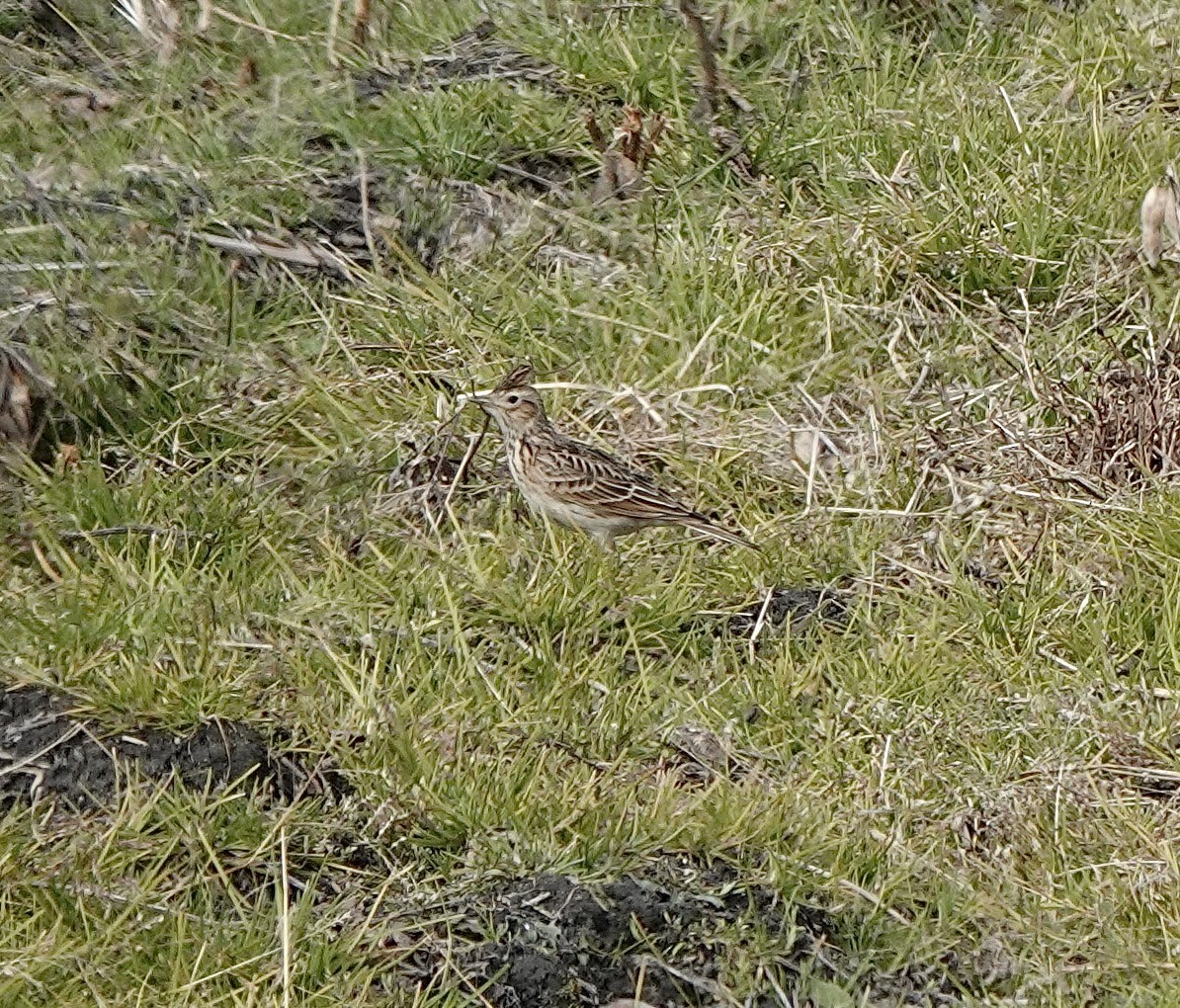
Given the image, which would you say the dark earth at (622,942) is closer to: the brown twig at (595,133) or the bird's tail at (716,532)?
the bird's tail at (716,532)

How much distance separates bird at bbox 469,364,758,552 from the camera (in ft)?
19.5

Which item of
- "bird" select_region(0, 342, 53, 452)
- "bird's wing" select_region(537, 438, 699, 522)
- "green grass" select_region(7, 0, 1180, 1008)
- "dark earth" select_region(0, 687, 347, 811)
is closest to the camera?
"green grass" select_region(7, 0, 1180, 1008)

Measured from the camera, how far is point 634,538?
6.21 m

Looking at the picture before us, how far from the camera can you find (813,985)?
4398 mm

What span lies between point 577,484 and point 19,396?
159cm

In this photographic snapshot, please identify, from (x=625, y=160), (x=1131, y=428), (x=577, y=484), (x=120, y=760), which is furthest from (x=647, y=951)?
(x=625, y=160)

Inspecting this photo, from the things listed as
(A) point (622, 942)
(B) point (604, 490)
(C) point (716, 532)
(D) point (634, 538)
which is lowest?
(D) point (634, 538)

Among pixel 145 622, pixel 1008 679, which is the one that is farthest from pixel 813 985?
pixel 145 622

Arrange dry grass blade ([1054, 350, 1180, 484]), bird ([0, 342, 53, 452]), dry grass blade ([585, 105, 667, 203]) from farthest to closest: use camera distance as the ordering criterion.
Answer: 1. dry grass blade ([585, 105, 667, 203])
2. bird ([0, 342, 53, 452])
3. dry grass blade ([1054, 350, 1180, 484])

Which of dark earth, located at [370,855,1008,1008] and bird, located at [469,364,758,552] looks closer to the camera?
dark earth, located at [370,855,1008,1008]

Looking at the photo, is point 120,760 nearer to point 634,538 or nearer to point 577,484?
point 577,484

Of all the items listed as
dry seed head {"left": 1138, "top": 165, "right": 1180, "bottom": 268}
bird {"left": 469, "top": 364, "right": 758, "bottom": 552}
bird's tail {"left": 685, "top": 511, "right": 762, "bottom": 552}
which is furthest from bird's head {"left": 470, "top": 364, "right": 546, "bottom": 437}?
dry seed head {"left": 1138, "top": 165, "right": 1180, "bottom": 268}

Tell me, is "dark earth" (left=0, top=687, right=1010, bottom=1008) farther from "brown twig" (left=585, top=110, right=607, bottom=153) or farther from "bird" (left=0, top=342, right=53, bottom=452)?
"brown twig" (left=585, top=110, right=607, bottom=153)

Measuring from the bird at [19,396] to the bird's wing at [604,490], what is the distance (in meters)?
1.44
